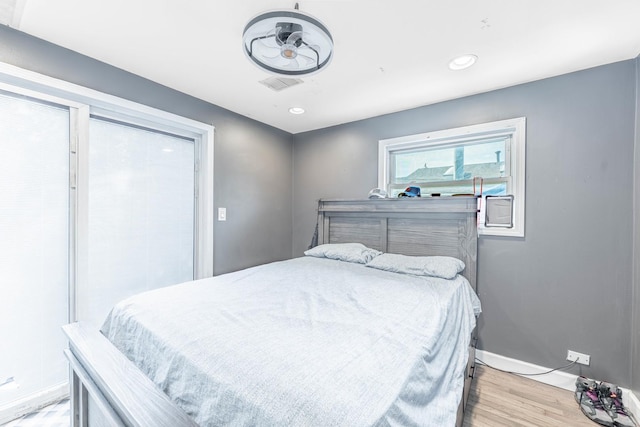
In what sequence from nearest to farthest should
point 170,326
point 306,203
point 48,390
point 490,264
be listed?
point 170,326 → point 48,390 → point 490,264 → point 306,203

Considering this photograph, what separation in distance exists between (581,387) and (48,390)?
3.74 meters

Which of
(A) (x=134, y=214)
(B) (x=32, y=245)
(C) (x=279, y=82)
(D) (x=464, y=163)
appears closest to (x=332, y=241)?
(D) (x=464, y=163)

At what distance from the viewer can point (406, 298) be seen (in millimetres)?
1585

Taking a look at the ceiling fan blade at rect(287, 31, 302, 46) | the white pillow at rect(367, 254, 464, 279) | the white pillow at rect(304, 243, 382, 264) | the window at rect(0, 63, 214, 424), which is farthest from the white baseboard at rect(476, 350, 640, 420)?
the window at rect(0, 63, 214, 424)

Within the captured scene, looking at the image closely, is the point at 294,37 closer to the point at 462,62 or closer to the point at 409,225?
the point at 462,62

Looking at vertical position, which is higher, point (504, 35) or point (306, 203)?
point (504, 35)

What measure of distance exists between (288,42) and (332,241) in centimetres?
225

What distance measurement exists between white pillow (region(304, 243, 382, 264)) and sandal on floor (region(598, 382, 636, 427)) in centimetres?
178

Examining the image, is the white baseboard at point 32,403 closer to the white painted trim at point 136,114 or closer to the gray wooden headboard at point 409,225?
the white painted trim at point 136,114

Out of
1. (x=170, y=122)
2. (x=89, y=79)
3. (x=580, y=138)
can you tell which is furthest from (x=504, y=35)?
(x=89, y=79)

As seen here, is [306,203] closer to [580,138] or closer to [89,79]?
[89,79]

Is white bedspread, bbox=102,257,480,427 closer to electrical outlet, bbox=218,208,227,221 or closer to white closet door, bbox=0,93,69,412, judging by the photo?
white closet door, bbox=0,93,69,412

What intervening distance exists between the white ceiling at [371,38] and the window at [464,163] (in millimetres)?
391

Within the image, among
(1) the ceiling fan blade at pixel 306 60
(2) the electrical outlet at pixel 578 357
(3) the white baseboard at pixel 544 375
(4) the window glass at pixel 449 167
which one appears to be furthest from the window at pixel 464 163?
(1) the ceiling fan blade at pixel 306 60
